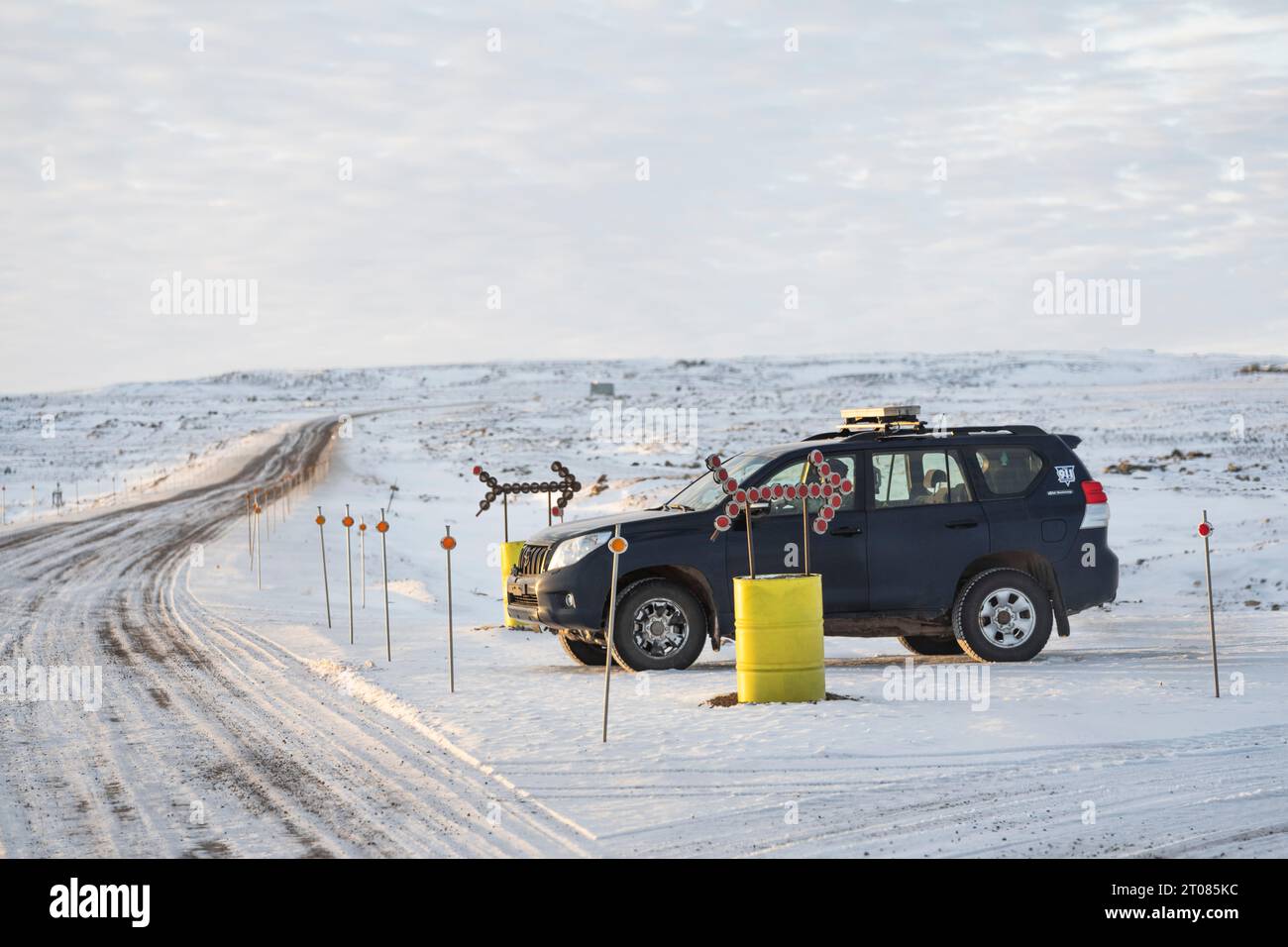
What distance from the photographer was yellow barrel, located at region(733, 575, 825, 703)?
389 inches

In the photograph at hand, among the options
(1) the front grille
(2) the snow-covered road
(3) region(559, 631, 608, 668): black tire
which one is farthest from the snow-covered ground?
(1) the front grille

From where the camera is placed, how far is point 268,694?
11398mm

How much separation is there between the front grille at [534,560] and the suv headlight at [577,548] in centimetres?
19

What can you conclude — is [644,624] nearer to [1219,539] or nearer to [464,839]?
[464,839]

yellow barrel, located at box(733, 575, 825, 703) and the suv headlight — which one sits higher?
the suv headlight

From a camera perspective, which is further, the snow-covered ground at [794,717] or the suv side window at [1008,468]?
the suv side window at [1008,468]

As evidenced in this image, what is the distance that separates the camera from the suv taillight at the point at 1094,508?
39.7 ft

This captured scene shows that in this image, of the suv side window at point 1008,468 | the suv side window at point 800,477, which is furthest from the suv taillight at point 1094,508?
the suv side window at point 800,477

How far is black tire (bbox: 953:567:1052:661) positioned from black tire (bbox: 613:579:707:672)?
2.22 m

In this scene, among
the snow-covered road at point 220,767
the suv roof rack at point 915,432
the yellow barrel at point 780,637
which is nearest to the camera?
the snow-covered road at point 220,767

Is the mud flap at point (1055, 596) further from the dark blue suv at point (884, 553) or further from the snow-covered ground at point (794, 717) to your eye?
the snow-covered ground at point (794, 717)

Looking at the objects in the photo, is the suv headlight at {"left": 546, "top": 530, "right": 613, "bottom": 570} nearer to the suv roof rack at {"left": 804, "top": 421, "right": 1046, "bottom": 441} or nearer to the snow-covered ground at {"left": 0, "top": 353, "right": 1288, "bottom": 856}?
the snow-covered ground at {"left": 0, "top": 353, "right": 1288, "bottom": 856}

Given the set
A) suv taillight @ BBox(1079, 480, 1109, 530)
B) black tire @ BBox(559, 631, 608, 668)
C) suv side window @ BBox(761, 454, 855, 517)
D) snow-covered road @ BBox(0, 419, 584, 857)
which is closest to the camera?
snow-covered road @ BBox(0, 419, 584, 857)
